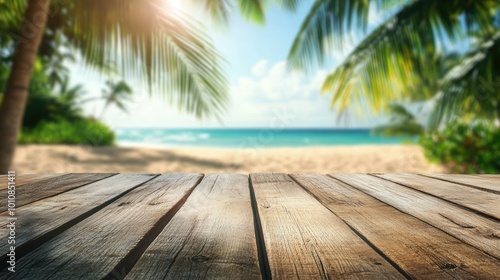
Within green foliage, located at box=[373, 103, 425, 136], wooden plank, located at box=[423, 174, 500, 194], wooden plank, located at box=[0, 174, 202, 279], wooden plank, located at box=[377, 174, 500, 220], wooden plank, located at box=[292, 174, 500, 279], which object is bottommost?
wooden plank, located at box=[0, 174, 202, 279]

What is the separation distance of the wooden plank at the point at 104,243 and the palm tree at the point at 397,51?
316 cm

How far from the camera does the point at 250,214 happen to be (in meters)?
0.91

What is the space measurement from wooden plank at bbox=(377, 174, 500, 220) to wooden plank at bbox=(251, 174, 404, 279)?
428 millimetres

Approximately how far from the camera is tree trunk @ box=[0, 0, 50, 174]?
8.22ft

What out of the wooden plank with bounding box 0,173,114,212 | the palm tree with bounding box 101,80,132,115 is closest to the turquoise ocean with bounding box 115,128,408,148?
the palm tree with bounding box 101,80,132,115

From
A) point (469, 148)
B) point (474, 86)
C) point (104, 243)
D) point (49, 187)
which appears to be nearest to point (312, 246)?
point (104, 243)

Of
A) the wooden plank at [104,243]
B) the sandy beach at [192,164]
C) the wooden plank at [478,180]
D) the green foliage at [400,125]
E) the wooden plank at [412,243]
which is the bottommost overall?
the sandy beach at [192,164]

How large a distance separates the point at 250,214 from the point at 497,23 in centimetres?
503

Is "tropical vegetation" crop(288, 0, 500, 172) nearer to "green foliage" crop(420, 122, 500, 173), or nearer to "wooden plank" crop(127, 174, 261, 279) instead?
"green foliage" crop(420, 122, 500, 173)

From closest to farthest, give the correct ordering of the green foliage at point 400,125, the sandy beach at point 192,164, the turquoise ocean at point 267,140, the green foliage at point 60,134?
the sandy beach at point 192,164 < the green foliage at point 400,125 < the green foliage at point 60,134 < the turquoise ocean at point 267,140

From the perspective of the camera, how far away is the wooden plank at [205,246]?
0.57 meters

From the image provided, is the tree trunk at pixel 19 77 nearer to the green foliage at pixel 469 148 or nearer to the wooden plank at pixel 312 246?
the wooden plank at pixel 312 246

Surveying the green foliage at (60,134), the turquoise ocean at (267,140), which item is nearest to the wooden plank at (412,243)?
the green foliage at (60,134)

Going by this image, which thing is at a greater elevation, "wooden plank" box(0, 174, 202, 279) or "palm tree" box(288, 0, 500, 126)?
"palm tree" box(288, 0, 500, 126)
